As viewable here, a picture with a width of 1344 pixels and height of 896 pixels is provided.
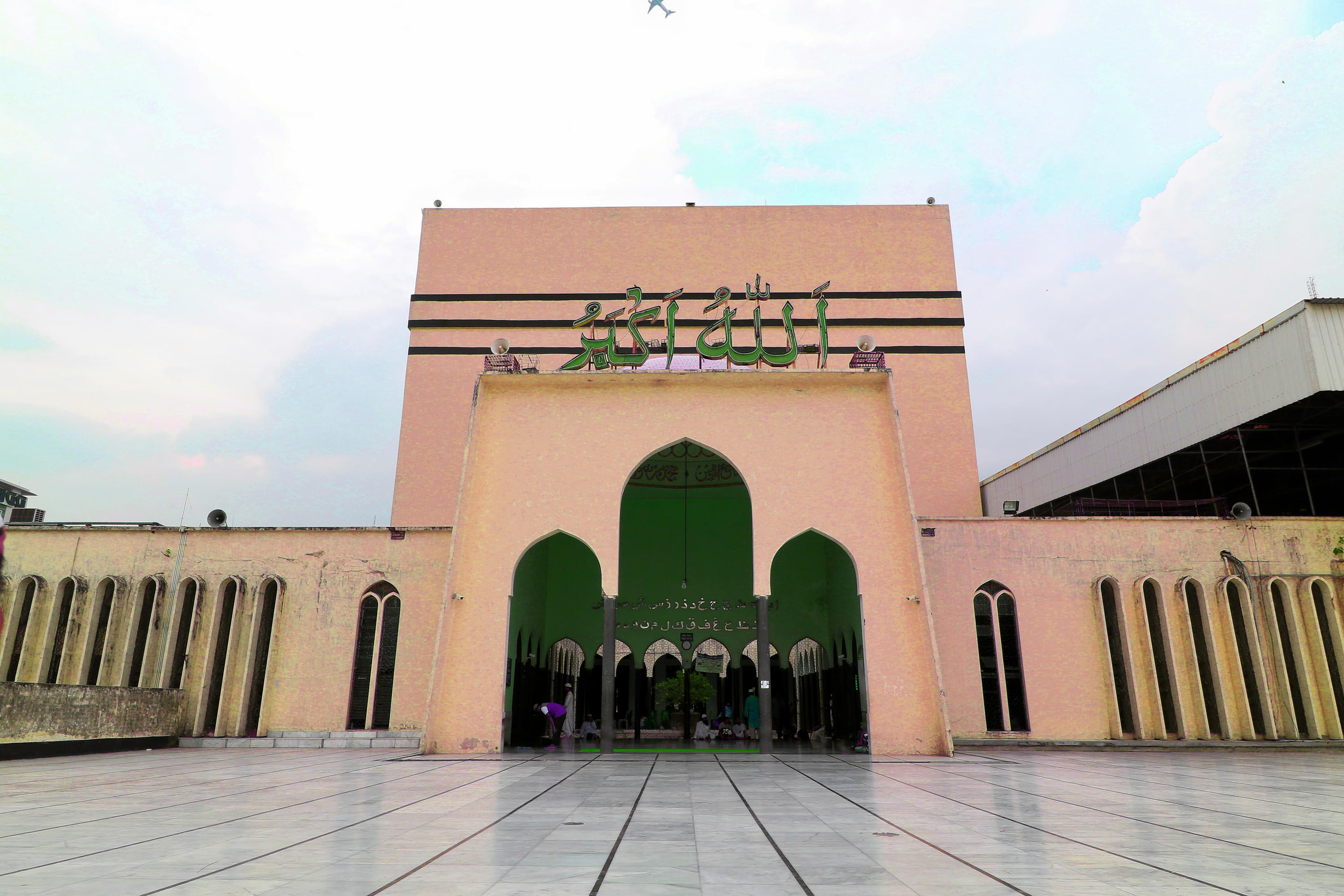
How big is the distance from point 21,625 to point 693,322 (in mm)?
19158

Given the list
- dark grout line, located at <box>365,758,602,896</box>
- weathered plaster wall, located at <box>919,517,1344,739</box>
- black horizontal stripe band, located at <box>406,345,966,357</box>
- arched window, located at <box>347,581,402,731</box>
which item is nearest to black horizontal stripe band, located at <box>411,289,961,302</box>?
black horizontal stripe band, located at <box>406,345,966,357</box>

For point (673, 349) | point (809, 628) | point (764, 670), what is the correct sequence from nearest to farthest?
1. point (764, 670)
2. point (673, 349)
3. point (809, 628)

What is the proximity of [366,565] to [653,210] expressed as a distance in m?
15.0

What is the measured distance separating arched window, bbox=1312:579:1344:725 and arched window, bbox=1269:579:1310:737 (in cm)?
55

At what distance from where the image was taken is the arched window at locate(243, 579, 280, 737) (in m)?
18.3

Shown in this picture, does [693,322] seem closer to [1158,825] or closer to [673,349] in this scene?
[673,349]

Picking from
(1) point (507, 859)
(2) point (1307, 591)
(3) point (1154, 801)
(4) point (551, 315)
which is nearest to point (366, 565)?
(4) point (551, 315)

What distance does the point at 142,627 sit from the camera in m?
18.9

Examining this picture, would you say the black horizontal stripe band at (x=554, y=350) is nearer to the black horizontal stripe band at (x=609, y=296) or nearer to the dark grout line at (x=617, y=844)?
the black horizontal stripe band at (x=609, y=296)

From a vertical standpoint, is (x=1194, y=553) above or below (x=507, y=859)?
above

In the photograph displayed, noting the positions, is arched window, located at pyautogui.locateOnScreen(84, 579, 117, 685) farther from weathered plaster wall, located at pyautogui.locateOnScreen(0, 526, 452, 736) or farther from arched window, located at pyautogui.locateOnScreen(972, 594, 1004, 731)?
arched window, located at pyautogui.locateOnScreen(972, 594, 1004, 731)

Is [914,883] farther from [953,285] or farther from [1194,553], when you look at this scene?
[953,285]

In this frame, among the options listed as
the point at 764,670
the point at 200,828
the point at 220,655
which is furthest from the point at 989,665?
the point at 220,655

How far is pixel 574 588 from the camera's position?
23.6 metres
